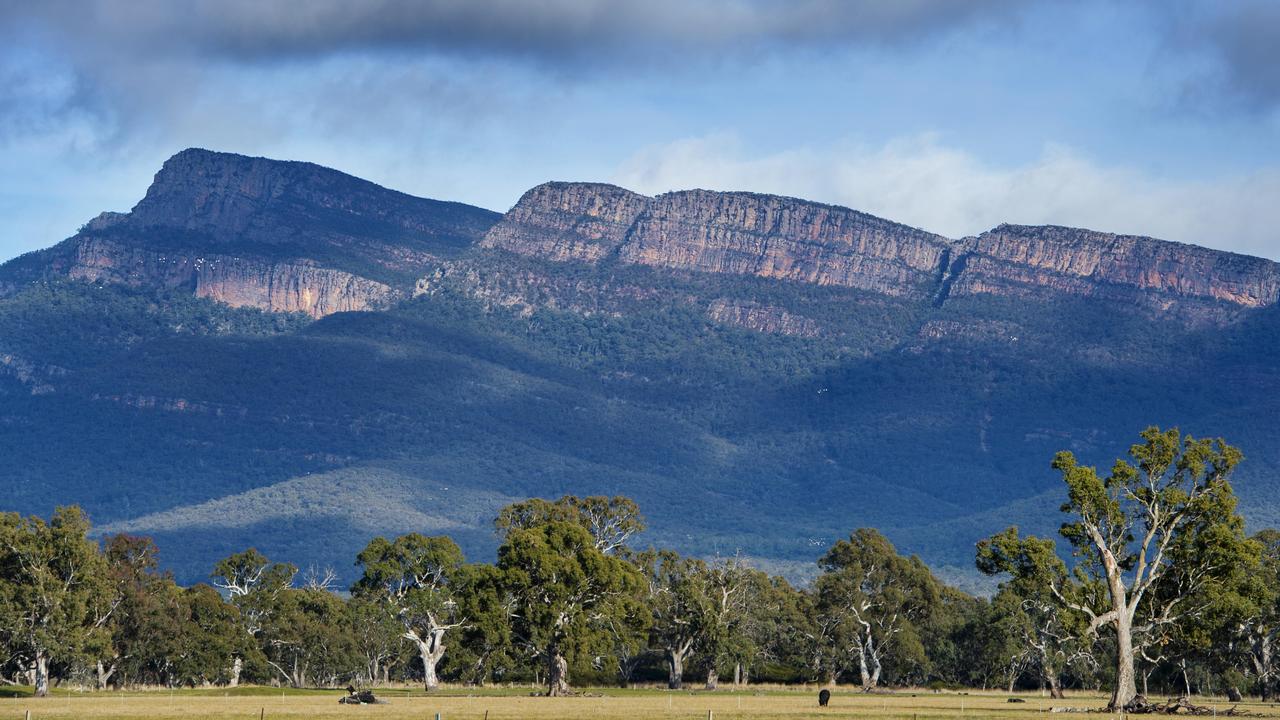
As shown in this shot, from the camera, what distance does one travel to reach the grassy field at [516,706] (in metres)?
80.4

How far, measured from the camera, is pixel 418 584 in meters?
123

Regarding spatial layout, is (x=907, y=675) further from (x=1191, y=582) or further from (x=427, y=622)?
(x=1191, y=582)

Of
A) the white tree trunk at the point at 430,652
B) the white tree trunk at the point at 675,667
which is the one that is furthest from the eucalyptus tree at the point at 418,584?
the white tree trunk at the point at 675,667

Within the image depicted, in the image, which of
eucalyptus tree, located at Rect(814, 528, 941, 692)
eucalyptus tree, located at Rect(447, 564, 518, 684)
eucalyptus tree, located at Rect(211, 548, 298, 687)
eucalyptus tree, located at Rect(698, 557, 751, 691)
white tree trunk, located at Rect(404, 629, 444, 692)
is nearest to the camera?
eucalyptus tree, located at Rect(447, 564, 518, 684)

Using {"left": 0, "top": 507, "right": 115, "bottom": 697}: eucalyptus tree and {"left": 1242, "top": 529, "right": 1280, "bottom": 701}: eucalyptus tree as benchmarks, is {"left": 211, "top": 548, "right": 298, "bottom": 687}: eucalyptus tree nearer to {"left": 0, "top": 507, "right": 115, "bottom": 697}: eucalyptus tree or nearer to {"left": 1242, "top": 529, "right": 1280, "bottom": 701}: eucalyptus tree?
{"left": 0, "top": 507, "right": 115, "bottom": 697}: eucalyptus tree

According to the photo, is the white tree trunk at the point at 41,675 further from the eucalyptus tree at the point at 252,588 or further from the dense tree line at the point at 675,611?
the eucalyptus tree at the point at 252,588

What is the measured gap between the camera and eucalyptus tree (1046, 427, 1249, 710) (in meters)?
79.8

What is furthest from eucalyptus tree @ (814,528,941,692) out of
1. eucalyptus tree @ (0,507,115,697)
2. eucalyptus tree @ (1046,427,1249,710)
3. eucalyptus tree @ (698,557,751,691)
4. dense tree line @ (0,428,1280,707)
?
eucalyptus tree @ (0,507,115,697)

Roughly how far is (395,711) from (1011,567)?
2608 centimetres

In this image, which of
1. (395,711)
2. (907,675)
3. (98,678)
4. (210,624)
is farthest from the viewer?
(907,675)

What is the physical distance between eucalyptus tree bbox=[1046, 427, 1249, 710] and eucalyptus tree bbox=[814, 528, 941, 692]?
43933 millimetres

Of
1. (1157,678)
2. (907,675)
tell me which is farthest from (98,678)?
(1157,678)

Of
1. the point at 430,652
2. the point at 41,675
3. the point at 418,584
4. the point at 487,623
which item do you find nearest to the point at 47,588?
the point at 41,675

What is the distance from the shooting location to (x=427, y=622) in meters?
120
